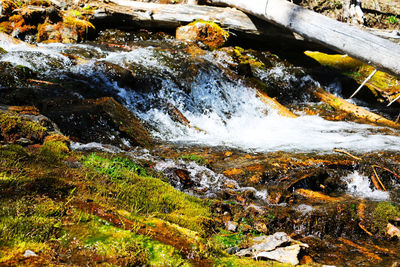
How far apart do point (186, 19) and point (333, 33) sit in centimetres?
613

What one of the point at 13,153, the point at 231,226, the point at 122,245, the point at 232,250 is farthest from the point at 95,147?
the point at 122,245

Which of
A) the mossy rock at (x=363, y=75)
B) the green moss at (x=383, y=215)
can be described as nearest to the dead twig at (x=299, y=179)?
the green moss at (x=383, y=215)

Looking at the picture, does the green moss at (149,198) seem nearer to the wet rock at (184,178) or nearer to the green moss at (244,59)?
the wet rock at (184,178)

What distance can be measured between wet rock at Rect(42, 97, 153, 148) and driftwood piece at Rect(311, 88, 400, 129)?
694 cm

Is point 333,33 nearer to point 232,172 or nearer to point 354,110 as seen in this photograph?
point 354,110

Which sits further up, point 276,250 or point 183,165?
point 276,250

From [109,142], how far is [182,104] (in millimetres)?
3295

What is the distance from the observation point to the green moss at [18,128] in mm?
3539

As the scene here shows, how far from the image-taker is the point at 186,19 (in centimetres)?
1229

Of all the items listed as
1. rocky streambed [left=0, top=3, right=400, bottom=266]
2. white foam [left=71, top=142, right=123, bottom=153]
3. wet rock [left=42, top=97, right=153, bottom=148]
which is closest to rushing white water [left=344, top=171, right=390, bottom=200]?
rocky streambed [left=0, top=3, right=400, bottom=266]

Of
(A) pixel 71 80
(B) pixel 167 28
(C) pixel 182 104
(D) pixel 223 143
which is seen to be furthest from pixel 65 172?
(B) pixel 167 28

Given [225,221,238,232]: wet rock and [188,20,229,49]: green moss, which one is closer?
[225,221,238,232]: wet rock

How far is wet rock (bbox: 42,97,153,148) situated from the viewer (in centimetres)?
487

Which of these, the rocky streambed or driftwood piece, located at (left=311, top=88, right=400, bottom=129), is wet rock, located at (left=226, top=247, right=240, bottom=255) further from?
driftwood piece, located at (left=311, top=88, right=400, bottom=129)
